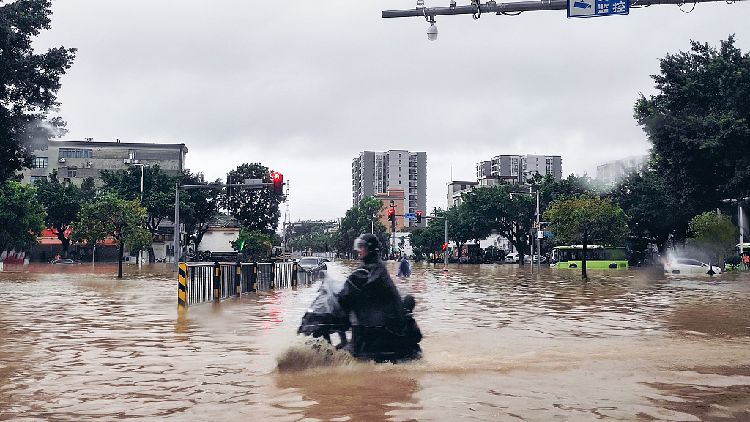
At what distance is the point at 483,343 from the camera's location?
39.1 ft

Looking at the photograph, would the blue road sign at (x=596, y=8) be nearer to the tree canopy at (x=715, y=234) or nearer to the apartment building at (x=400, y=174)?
the tree canopy at (x=715, y=234)

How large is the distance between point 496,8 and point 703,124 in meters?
26.8

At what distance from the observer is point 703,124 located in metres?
35.6

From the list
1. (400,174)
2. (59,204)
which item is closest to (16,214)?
(59,204)

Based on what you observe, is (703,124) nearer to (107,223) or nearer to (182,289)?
(182,289)

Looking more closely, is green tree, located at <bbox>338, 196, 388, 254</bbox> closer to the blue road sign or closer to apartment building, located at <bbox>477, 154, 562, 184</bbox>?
apartment building, located at <bbox>477, 154, 562, 184</bbox>

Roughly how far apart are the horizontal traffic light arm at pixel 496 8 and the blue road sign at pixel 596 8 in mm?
149

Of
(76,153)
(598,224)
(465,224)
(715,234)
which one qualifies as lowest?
(715,234)

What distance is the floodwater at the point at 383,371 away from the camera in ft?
21.7

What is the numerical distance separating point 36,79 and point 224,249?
62.8 m

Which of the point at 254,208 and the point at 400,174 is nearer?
the point at 254,208

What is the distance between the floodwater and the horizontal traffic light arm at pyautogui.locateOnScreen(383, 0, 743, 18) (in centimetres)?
551

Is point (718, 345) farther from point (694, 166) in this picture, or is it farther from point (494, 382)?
point (694, 166)

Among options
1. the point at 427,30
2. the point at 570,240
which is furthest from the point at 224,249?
the point at 427,30
